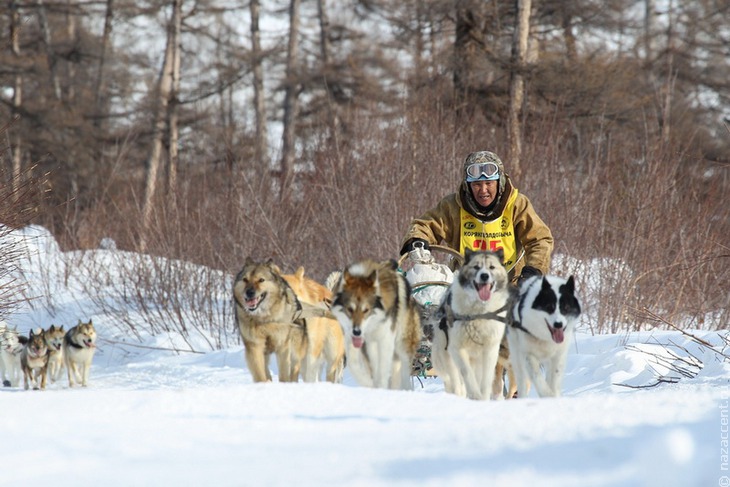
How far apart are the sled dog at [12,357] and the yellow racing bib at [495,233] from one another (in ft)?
20.3

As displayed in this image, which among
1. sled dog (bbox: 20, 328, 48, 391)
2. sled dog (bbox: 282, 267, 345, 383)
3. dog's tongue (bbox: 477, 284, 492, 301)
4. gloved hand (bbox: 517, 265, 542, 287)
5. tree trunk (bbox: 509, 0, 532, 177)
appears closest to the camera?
dog's tongue (bbox: 477, 284, 492, 301)

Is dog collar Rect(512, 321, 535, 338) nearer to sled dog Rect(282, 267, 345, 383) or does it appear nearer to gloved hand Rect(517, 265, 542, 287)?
gloved hand Rect(517, 265, 542, 287)

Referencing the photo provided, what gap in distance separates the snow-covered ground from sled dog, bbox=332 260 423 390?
670 millimetres

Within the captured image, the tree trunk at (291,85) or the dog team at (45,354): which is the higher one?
the tree trunk at (291,85)

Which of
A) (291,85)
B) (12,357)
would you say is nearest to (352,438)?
(12,357)

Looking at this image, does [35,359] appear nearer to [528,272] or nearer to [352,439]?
[528,272]

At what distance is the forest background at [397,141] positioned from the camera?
34.2ft

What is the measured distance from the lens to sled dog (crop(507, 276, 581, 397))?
15.6 ft

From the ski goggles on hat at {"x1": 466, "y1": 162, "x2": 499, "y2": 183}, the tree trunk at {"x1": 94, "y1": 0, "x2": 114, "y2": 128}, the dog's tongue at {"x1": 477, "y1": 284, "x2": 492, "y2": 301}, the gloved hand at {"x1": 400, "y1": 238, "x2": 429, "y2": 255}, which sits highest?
the tree trunk at {"x1": 94, "y1": 0, "x2": 114, "y2": 128}

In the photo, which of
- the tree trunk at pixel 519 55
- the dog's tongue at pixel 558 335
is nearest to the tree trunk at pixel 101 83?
the tree trunk at pixel 519 55

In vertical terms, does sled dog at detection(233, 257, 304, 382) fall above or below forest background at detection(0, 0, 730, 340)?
below

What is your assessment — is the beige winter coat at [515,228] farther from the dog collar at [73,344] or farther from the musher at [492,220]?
the dog collar at [73,344]

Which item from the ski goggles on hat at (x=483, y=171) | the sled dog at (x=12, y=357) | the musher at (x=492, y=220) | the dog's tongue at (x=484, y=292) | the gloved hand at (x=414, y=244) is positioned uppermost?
the ski goggles on hat at (x=483, y=171)

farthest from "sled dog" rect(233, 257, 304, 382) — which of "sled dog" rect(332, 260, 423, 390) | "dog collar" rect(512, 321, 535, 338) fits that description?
"dog collar" rect(512, 321, 535, 338)
